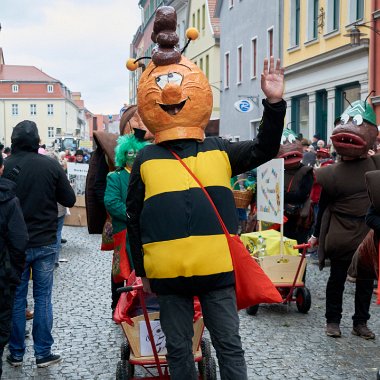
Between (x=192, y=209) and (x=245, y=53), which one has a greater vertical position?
(x=245, y=53)

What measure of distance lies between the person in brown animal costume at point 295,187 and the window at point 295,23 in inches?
680

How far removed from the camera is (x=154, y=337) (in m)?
5.14

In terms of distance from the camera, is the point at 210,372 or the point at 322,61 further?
the point at 322,61

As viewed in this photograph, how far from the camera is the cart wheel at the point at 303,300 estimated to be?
7.75m

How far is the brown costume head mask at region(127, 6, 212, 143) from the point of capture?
4.40m

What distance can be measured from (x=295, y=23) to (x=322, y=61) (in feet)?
12.0

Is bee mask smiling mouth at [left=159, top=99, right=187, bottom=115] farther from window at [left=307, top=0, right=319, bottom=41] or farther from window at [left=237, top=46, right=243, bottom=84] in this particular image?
window at [left=237, top=46, right=243, bottom=84]

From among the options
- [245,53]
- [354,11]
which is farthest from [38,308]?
[245,53]

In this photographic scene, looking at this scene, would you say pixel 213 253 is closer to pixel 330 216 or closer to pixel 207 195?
pixel 207 195

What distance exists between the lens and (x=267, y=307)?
8.22m

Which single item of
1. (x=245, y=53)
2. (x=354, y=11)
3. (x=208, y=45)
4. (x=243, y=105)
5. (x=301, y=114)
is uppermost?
(x=208, y=45)

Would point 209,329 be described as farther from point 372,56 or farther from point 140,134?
point 372,56

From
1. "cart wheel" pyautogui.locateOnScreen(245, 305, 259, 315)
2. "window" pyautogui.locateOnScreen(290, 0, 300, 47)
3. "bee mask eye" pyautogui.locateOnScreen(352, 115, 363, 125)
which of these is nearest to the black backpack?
"bee mask eye" pyautogui.locateOnScreen(352, 115, 363, 125)

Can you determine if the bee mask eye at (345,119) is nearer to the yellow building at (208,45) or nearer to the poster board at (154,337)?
the poster board at (154,337)
